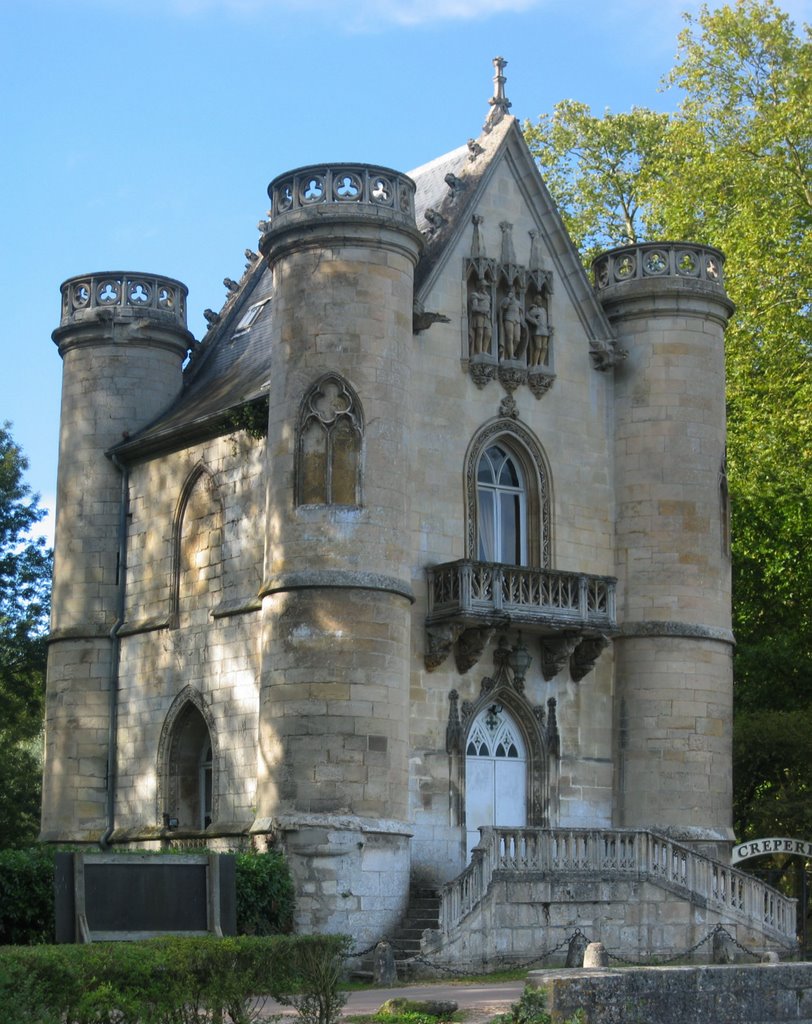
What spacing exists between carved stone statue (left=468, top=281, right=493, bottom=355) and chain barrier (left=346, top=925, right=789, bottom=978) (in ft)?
29.8

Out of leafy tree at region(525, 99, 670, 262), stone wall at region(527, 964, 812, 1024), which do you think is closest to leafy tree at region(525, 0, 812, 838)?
leafy tree at region(525, 99, 670, 262)

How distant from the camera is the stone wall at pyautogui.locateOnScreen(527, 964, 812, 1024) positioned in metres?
11.9

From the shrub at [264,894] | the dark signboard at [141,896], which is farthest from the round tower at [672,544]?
the dark signboard at [141,896]

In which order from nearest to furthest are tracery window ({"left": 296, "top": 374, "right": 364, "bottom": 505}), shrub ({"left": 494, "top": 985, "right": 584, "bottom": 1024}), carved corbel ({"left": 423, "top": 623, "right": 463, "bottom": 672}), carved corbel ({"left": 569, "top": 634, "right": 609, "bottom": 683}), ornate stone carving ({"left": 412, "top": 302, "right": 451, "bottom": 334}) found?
1. shrub ({"left": 494, "top": 985, "right": 584, "bottom": 1024})
2. tracery window ({"left": 296, "top": 374, "right": 364, "bottom": 505})
3. carved corbel ({"left": 423, "top": 623, "right": 463, "bottom": 672})
4. ornate stone carving ({"left": 412, "top": 302, "right": 451, "bottom": 334})
5. carved corbel ({"left": 569, "top": 634, "right": 609, "bottom": 683})

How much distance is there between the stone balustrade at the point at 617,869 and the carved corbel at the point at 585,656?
358 cm

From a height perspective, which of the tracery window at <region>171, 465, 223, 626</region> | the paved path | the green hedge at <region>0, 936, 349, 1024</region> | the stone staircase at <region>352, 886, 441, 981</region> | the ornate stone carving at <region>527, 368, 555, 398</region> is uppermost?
the ornate stone carving at <region>527, 368, 555, 398</region>

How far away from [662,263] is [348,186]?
6392 mm

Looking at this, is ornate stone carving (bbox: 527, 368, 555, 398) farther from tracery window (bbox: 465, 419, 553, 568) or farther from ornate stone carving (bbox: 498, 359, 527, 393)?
tracery window (bbox: 465, 419, 553, 568)

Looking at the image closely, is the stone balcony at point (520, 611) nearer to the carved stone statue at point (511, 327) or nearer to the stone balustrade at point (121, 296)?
the carved stone statue at point (511, 327)

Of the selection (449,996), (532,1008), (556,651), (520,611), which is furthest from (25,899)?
(532,1008)

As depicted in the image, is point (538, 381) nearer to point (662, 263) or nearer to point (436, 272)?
point (436, 272)

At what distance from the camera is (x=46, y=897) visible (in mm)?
21766

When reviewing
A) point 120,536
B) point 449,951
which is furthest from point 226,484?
point 449,951

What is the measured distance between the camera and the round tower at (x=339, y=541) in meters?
24.0
